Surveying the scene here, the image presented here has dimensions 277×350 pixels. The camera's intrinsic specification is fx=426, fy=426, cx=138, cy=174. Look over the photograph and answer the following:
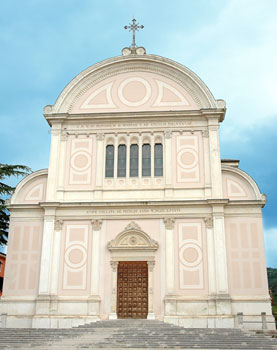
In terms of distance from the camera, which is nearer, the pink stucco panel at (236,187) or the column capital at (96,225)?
the column capital at (96,225)

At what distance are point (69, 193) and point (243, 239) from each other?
9.88 metres

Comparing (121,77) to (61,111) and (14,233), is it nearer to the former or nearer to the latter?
(61,111)

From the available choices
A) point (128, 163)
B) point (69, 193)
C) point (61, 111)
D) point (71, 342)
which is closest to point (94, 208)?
point (69, 193)

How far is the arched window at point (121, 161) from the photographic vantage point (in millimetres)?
24516

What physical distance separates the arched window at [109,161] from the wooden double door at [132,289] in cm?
516

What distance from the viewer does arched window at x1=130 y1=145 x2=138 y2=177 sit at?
80.2ft

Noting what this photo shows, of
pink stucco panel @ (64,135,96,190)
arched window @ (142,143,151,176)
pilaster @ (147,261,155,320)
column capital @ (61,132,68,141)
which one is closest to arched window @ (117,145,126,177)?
arched window @ (142,143,151,176)

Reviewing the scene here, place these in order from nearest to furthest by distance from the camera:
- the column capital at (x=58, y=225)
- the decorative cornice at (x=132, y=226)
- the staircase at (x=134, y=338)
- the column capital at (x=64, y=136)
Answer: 1. the staircase at (x=134, y=338)
2. the decorative cornice at (x=132, y=226)
3. the column capital at (x=58, y=225)
4. the column capital at (x=64, y=136)

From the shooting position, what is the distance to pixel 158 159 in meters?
24.6

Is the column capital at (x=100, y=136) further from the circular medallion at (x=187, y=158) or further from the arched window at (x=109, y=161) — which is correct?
the circular medallion at (x=187, y=158)

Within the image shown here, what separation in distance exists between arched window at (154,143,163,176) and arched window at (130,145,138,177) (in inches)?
43.6

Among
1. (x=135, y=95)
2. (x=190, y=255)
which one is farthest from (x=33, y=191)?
(x=190, y=255)

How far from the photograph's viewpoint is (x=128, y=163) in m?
24.5

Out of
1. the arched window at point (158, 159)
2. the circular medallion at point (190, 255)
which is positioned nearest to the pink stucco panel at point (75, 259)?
the arched window at point (158, 159)
